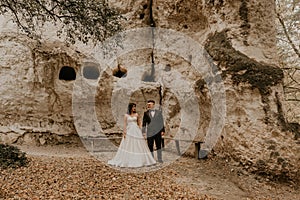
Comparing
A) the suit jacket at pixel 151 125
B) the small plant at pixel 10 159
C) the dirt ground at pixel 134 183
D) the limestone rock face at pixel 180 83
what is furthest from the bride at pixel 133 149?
the small plant at pixel 10 159

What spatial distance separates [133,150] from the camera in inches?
258

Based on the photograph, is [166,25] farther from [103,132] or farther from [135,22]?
[103,132]

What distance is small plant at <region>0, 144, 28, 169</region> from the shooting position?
620 centimetres

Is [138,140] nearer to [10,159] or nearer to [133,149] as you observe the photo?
[133,149]

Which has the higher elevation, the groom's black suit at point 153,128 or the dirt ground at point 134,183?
the groom's black suit at point 153,128

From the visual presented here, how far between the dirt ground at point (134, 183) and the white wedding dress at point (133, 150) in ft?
1.36

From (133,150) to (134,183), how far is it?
127cm

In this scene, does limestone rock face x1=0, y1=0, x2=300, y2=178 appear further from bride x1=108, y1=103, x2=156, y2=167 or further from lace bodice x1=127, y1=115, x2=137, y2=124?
lace bodice x1=127, y1=115, x2=137, y2=124

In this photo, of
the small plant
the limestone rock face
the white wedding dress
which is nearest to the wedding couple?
the white wedding dress

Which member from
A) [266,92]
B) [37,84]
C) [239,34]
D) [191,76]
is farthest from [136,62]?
[266,92]

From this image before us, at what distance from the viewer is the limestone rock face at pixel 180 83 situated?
6.21 metres

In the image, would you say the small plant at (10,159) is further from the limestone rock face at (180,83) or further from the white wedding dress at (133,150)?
the limestone rock face at (180,83)

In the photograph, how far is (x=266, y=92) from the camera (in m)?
6.20

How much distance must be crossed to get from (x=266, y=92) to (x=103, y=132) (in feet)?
20.1
